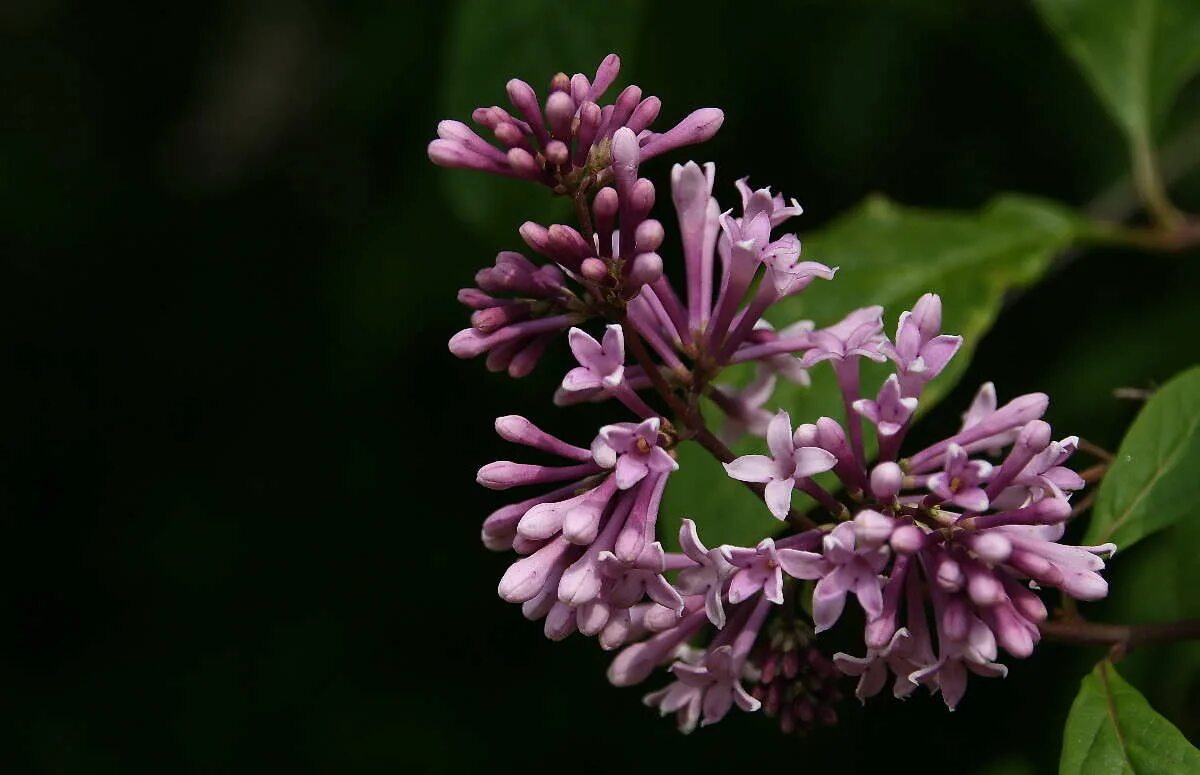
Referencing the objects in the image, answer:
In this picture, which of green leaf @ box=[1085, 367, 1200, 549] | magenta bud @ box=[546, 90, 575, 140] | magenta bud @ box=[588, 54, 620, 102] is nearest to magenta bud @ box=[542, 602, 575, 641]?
magenta bud @ box=[546, 90, 575, 140]

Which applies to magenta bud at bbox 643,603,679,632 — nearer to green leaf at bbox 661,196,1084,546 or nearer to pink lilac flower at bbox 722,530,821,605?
pink lilac flower at bbox 722,530,821,605

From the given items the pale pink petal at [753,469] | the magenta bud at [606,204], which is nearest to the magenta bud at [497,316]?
the magenta bud at [606,204]

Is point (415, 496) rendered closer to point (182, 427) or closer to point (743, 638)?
point (182, 427)

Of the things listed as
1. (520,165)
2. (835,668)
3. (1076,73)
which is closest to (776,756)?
(835,668)

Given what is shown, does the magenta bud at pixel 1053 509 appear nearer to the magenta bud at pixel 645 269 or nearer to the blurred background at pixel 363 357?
the magenta bud at pixel 645 269

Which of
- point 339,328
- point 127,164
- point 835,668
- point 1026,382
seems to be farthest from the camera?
point 127,164

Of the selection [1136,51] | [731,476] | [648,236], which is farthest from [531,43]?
[1136,51]
